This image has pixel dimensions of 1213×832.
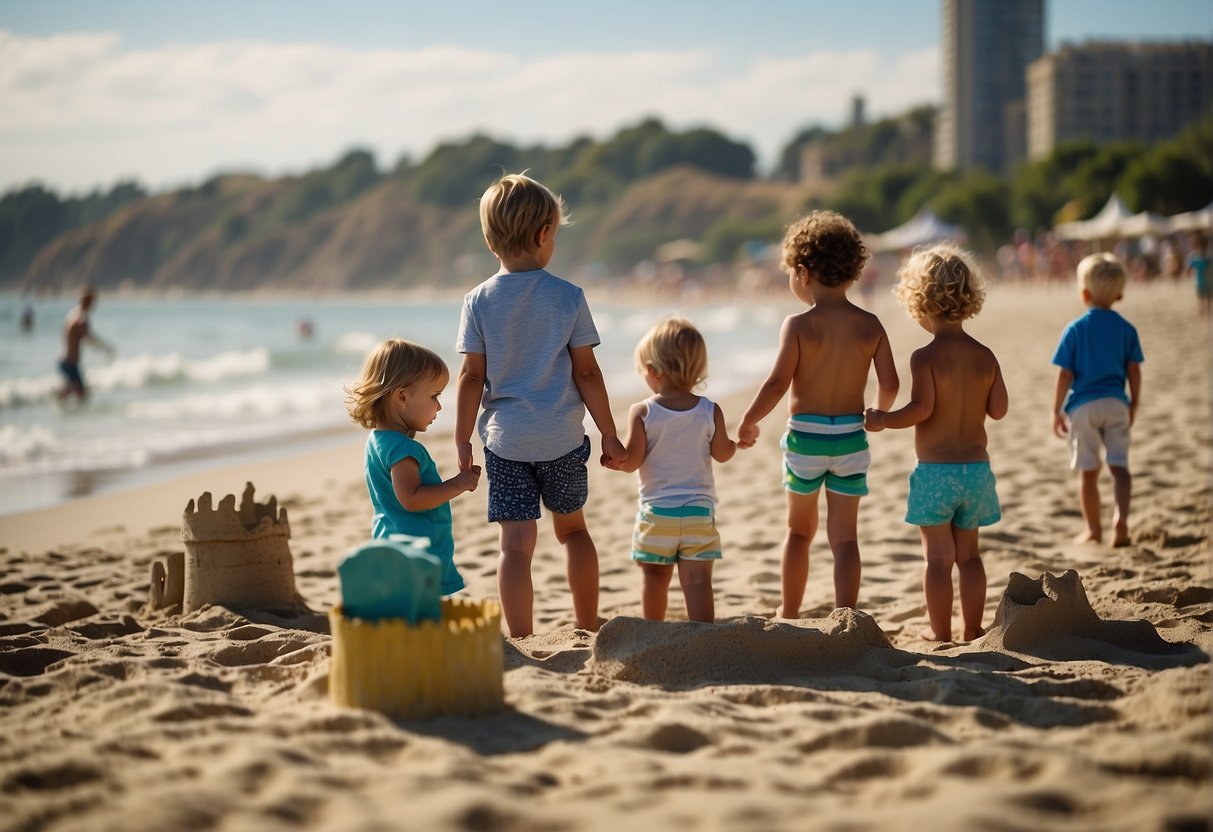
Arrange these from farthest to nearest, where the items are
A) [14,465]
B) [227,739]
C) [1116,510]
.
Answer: [14,465] < [1116,510] < [227,739]

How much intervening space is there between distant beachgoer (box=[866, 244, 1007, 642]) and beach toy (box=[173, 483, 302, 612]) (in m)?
2.21

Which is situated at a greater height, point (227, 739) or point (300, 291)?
point (300, 291)

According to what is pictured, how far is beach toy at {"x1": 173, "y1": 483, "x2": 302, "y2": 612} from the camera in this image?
4020mm

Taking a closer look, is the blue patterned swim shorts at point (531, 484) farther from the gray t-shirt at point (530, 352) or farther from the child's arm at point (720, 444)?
the child's arm at point (720, 444)

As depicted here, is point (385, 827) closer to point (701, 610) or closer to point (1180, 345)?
point (701, 610)

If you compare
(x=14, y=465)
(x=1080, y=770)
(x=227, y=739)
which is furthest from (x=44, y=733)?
(x=14, y=465)

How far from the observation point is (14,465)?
9.05 meters

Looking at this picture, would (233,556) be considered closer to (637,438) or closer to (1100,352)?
(637,438)

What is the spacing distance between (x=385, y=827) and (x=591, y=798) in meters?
0.40

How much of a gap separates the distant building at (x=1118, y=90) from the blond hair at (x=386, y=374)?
448 ft

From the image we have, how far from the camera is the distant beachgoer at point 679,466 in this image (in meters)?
3.60

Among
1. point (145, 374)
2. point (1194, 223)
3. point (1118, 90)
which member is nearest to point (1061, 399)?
point (145, 374)

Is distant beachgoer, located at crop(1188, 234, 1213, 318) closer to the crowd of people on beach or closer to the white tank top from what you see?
the crowd of people on beach

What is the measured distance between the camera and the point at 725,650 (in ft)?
10.3
